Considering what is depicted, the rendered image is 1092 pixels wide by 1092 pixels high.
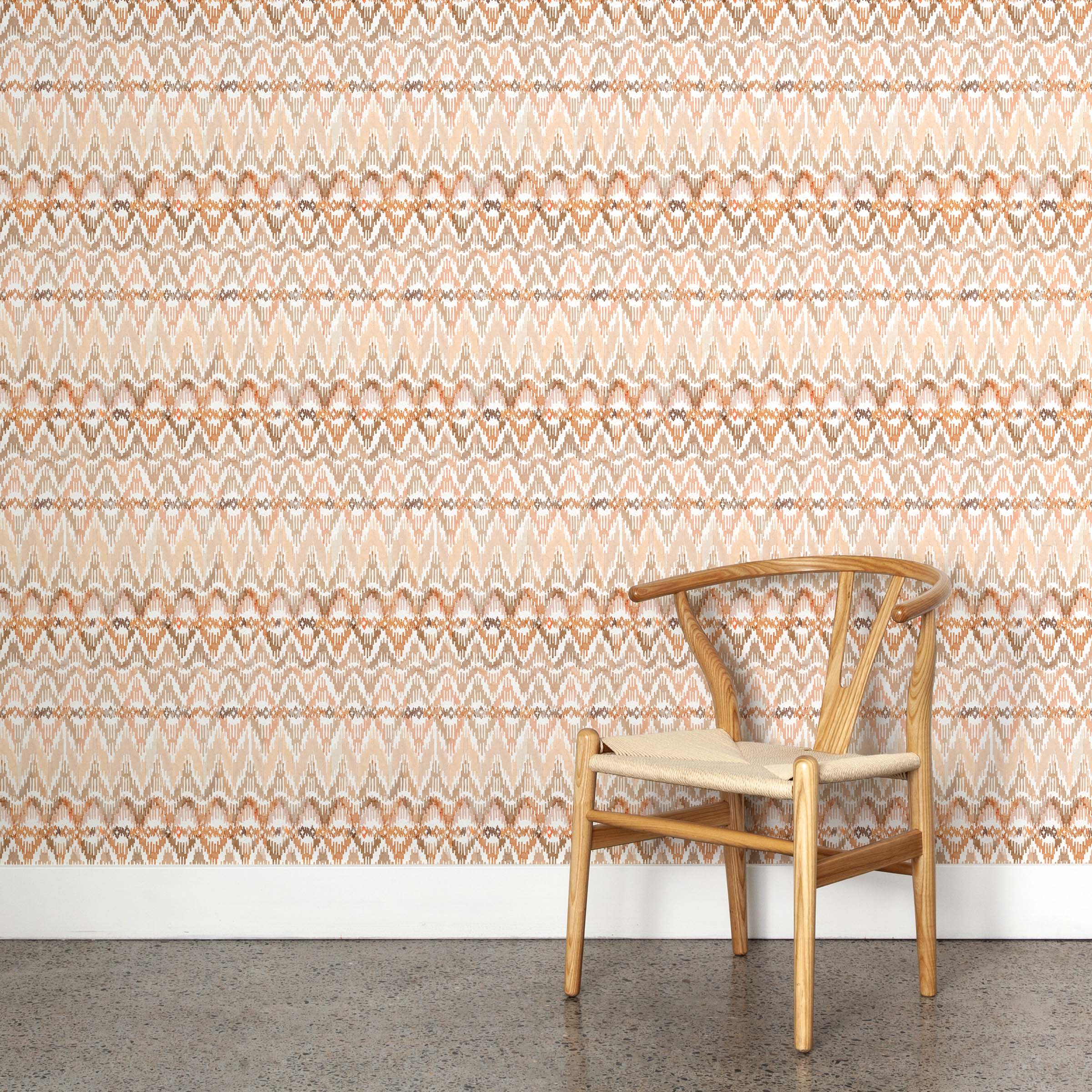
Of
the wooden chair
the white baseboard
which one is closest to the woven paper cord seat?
the wooden chair

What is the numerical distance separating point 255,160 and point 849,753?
5.61 feet

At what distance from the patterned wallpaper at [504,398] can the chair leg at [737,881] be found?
164 millimetres

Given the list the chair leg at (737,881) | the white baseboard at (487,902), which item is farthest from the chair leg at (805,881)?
the white baseboard at (487,902)

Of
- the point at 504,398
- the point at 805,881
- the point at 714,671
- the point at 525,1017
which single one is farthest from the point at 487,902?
the point at 504,398

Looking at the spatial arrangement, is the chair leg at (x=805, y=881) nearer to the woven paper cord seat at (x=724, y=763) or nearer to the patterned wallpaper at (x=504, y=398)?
the woven paper cord seat at (x=724, y=763)

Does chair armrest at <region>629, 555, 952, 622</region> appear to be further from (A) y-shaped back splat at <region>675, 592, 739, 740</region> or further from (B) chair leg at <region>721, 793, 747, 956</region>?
(B) chair leg at <region>721, 793, 747, 956</region>

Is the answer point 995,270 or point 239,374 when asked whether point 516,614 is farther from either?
point 995,270

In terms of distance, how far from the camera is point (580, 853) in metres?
1.88

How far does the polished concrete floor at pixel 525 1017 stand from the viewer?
160cm

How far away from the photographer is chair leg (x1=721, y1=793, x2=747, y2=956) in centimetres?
210

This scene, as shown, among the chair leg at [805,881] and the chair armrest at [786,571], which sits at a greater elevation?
the chair armrest at [786,571]

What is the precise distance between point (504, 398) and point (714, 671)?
0.70 m

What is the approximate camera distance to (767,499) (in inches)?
89.2

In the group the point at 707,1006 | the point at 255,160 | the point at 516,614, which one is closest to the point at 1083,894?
the point at 707,1006
